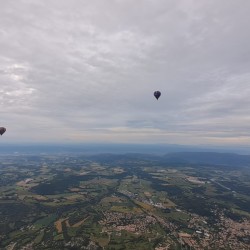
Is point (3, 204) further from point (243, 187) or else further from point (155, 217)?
point (243, 187)

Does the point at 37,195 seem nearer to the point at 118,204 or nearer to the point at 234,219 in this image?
the point at 118,204

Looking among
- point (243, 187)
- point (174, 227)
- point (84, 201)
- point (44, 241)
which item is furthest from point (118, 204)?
point (243, 187)

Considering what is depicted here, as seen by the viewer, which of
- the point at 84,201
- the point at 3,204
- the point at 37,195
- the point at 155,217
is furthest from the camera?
the point at 37,195

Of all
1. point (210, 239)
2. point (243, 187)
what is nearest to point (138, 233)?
point (210, 239)

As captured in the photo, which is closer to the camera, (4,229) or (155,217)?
(4,229)

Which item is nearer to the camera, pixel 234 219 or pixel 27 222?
pixel 27 222

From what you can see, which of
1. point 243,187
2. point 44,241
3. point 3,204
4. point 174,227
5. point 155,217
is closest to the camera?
point 44,241

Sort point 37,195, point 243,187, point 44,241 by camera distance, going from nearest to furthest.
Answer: point 44,241 → point 37,195 → point 243,187

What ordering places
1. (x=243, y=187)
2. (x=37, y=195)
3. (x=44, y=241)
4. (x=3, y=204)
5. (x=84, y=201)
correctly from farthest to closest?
(x=243, y=187)
(x=37, y=195)
(x=84, y=201)
(x=3, y=204)
(x=44, y=241)
